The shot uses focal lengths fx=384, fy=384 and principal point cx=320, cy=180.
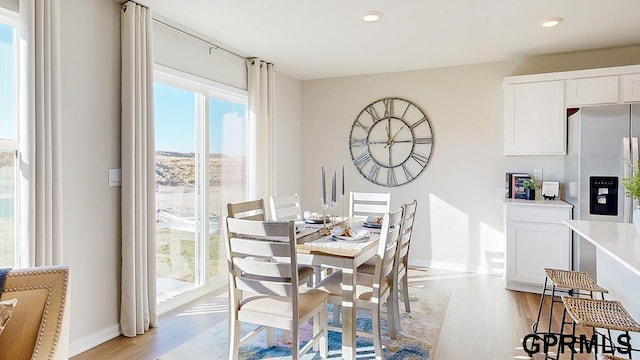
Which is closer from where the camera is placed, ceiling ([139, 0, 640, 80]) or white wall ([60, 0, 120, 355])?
white wall ([60, 0, 120, 355])

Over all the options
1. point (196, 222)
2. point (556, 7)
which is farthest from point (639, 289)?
point (196, 222)

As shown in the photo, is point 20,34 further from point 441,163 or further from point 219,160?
point 441,163

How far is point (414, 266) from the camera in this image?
4.91 metres

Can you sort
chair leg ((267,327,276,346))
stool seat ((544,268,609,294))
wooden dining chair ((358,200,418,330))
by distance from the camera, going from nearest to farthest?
stool seat ((544,268,609,294)), chair leg ((267,327,276,346)), wooden dining chair ((358,200,418,330))

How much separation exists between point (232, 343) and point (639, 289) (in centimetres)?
222

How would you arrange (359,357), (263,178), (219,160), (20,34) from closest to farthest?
1. (20,34)
2. (359,357)
3. (219,160)
4. (263,178)

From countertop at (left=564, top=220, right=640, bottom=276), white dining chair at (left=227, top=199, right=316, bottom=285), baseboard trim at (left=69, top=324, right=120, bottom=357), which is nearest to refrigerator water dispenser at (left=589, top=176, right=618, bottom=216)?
countertop at (left=564, top=220, right=640, bottom=276)

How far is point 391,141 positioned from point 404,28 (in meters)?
1.81

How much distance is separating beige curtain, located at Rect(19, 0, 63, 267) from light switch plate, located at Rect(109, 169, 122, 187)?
44 cm

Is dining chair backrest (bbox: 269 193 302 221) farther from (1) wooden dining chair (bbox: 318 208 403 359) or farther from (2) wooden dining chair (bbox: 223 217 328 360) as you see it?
(2) wooden dining chair (bbox: 223 217 328 360)

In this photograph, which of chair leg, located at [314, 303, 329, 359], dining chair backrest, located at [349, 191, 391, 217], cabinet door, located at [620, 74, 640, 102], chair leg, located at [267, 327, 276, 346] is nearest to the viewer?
chair leg, located at [314, 303, 329, 359]

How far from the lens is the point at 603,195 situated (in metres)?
3.42

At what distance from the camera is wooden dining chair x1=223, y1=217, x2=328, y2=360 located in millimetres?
2035

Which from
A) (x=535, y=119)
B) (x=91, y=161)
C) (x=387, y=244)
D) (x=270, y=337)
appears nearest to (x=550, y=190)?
(x=535, y=119)
